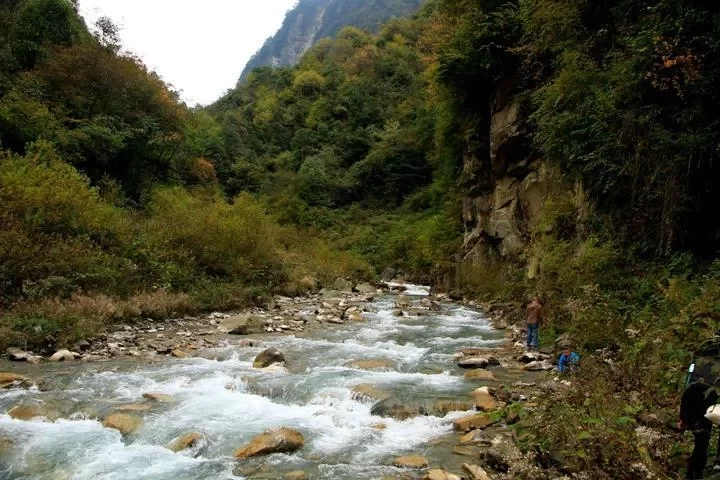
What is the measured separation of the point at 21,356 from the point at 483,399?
28.3 ft

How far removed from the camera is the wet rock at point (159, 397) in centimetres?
747

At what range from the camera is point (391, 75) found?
5375 cm

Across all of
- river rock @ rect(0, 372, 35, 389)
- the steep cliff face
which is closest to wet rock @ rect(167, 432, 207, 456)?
river rock @ rect(0, 372, 35, 389)

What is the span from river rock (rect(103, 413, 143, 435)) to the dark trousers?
6173 millimetres

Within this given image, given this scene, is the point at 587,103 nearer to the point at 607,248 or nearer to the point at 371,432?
the point at 607,248

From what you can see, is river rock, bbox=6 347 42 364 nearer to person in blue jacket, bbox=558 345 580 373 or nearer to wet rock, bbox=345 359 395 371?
wet rock, bbox=345 359 395 371

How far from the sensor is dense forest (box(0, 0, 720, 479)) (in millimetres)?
7250

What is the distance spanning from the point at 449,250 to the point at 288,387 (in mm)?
18808

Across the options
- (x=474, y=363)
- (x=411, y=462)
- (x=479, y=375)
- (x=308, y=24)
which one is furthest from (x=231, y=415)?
(x=308, y=24)

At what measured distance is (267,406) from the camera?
7.50 meters

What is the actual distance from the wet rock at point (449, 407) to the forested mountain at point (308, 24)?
11843 centimetres

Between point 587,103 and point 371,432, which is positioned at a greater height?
point 587,103

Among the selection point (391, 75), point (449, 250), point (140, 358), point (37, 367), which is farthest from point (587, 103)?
point (391, 75)

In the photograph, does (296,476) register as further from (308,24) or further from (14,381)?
(308,24)
